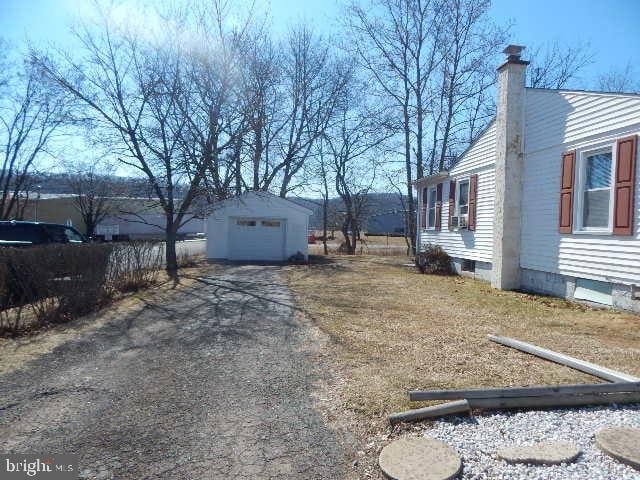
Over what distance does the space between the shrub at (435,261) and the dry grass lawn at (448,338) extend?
405 centimetres

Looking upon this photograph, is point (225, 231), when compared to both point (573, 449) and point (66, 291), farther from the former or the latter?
point (573, 449)

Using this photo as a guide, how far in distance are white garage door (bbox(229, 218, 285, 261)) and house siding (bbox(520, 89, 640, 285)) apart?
13.1 meters

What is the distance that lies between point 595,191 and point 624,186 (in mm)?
948

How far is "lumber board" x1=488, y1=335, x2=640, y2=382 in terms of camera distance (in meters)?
4.29

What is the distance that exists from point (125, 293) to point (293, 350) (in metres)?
6.19

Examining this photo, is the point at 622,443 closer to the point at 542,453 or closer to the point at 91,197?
the point at 542,453

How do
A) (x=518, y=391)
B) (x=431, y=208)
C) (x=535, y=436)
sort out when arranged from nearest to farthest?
(x=535, y=436)
(x=518, y=391)
(x=431, y=208)

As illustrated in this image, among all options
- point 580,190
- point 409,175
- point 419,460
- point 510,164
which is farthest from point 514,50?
point 409,175

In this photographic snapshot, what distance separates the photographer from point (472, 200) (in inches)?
527

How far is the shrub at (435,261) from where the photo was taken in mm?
15352

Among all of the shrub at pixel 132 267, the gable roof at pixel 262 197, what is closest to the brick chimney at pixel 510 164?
the shrub at pixel 132 267

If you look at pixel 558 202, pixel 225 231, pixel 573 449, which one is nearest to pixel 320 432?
pixel 573 449

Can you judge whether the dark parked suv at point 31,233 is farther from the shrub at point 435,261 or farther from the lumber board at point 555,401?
the lumber board at point 555,401

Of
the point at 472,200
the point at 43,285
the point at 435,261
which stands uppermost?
the point at 472,200
